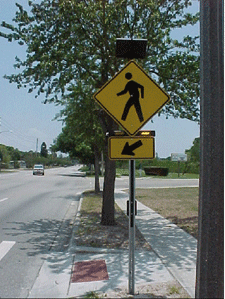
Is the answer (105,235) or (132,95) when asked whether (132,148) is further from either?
(105,235)

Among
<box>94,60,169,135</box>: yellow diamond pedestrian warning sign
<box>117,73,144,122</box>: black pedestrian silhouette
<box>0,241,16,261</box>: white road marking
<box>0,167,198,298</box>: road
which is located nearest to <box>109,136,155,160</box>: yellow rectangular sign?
<box>94,60,169,135</box>: yellow diamond pedestrian warning sign

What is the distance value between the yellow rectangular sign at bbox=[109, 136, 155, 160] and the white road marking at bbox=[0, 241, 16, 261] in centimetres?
350

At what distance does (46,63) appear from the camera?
29.1 feet

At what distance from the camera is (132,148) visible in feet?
16.0

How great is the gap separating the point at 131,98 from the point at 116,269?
2800 millimetres

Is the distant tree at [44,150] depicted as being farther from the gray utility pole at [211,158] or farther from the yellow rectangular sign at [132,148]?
the gray utility pole at [211,158]

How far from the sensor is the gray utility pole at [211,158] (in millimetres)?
3857

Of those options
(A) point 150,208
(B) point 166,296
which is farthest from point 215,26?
(A) point 150,208

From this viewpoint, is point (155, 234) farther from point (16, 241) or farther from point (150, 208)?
point (150, 208)

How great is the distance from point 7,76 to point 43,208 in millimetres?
6254

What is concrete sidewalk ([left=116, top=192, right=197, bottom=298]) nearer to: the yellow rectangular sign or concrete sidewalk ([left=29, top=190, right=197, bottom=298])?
concrete sidewalk ([left=29, top=190, right=197, bottom=298])

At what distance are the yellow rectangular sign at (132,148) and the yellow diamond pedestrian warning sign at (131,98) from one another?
0.12 m

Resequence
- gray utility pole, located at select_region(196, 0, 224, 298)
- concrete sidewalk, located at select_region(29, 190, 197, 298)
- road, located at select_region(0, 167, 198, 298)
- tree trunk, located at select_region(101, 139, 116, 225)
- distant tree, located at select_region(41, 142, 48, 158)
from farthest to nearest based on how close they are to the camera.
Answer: distant tree, located at select_region(41, 142, 48, 158)
tree trunk, located at select_region(101, 139, 116, 225)
road, located at select_region(0, 167, 198, 298)
concrete sidewalk, located at select_region(29, 190, 197, 298)
gray utility pole, located at select_region(196, 0, 224, 298)

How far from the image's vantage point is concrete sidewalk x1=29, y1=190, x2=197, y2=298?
17.1 feet
